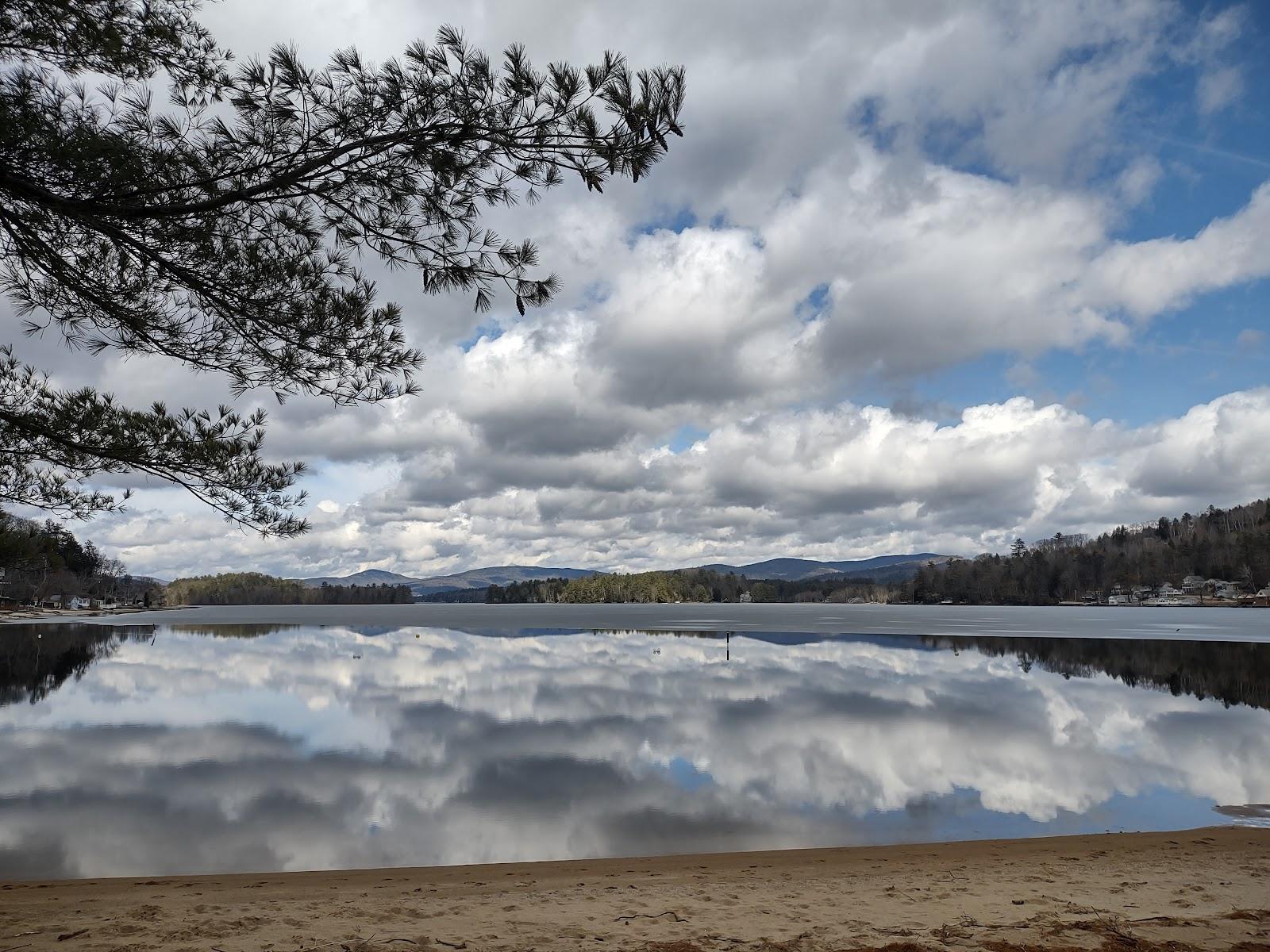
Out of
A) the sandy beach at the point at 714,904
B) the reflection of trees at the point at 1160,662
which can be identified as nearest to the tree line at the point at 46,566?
the sandy beach at the point at 714,904

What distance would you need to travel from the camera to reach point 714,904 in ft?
28.3

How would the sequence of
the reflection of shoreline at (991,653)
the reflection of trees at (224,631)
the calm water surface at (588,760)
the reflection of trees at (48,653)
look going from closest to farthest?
the calm water surface at (588,760)
the reflection of trees at (48,653)
the reflection of shoreline at (991,653)
the reflection of trees at (224,631)

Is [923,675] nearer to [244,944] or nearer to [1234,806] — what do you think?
[1234,806]

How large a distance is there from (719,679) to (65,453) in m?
31.2

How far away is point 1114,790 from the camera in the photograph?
16.7 meters

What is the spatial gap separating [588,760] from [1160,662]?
39056mm

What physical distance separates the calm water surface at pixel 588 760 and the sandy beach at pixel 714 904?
1728 mm

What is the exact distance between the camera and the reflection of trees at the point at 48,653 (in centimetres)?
3275

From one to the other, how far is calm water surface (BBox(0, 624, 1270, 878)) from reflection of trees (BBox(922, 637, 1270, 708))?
13.2 inches

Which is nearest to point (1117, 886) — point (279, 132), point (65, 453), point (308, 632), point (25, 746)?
point (279, 132)

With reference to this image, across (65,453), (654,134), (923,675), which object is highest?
(654,134)

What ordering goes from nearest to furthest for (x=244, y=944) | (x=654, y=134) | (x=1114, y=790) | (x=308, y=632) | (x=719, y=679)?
(x=654, y=134)
(x=244, y=944)
(x=1114, y=790)
(x=719, y=679)
(x=308, y=632)

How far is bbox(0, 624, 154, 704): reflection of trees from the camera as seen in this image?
32.8 m

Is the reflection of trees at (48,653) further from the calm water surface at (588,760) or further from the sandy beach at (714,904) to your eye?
the sandy beach at (714,904)
